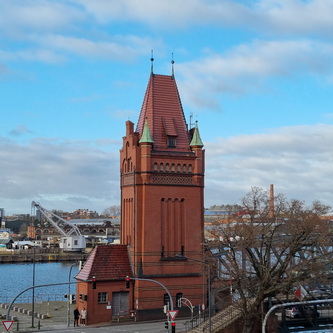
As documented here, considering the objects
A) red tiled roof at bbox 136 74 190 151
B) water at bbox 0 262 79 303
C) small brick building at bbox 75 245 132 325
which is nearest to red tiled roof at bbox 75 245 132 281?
small brick building at bbox 75 245 132 325

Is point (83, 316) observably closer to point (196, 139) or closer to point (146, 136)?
point (146, 136)

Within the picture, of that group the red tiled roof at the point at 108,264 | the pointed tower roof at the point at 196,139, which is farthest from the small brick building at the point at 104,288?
the pointed tower roof at the point at 196,139

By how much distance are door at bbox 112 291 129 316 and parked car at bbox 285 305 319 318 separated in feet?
53.9

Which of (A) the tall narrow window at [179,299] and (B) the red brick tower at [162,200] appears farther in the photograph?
(A) the tall narrow window at [179,299]

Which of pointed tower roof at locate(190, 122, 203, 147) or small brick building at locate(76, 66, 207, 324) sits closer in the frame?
small brick building at locate(76, 66, 207, 324)

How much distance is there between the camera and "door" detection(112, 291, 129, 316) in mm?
58881

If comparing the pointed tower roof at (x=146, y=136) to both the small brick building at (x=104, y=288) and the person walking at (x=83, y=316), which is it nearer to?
the small brick building at (x=104, y=288)

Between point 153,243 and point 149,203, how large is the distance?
4.14 metres

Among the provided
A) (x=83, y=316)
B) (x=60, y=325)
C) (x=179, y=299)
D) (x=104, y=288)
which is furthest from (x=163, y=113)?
(x=60, y=325)

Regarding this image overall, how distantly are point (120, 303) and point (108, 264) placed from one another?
4093mm

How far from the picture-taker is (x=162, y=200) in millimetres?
61562

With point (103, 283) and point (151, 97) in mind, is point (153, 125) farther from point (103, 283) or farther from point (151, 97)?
point (103, 283)

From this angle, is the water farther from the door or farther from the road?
the road

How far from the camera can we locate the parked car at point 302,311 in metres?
52.1
